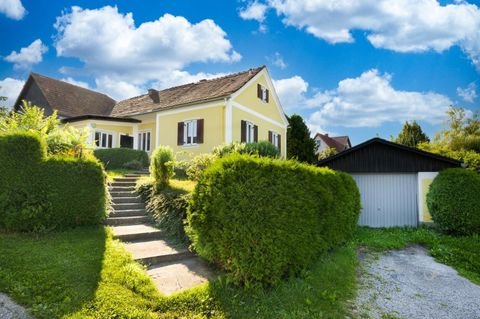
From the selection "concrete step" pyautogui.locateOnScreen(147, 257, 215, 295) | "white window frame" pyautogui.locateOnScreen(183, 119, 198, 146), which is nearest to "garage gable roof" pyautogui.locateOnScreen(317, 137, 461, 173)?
"white window frame" pyautogui.locateOnScreen(183, 119, 198, 146)

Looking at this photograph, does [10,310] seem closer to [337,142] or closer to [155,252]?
[155,252]

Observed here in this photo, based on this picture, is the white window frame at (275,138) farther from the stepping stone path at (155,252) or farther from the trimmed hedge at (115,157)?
the stepping stone path at (155,252)

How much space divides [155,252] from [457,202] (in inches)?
428

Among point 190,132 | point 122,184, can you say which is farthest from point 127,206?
point 190,132

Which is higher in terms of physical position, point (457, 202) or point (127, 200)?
point (127, 200)

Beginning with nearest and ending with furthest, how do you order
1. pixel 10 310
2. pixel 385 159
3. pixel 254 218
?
pixel 10 310 < pixel 254 218 < pixel 385 159

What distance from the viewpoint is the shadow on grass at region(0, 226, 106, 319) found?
3.53m

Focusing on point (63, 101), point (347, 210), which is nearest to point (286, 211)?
point (347, 210)

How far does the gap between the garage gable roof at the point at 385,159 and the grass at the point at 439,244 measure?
2788 millimetres

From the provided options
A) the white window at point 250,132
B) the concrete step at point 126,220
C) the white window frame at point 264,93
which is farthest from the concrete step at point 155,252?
the white window frame at point 264,93

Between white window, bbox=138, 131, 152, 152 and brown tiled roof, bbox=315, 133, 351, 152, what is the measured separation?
116 ft

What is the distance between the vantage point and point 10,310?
3346 millimetres

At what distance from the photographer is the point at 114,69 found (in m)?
12.7

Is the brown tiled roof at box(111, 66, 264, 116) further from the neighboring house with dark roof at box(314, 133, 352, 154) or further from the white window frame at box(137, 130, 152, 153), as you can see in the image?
the neighboring house with dark roof at box(314, 133, 352, 154)
